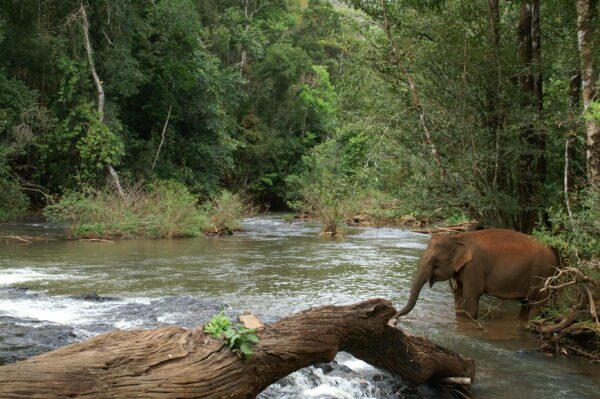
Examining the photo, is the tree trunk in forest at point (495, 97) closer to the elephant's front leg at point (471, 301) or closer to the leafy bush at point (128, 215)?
the elephant's front leg at point (471, 301)

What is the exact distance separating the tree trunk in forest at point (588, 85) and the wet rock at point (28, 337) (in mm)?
7169

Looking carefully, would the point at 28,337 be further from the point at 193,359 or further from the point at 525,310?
the point at 525,310

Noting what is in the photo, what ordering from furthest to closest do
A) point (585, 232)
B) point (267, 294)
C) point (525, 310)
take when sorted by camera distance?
point (267, 294), point (525, 310), point (585, 232)

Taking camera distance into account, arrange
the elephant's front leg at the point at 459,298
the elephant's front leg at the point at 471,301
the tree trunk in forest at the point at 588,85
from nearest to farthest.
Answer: the tree trunk in forest at the point at 588,85 < the elephant's front leg at the point at 471,301 < the elephant's front leg at the point at 459,298

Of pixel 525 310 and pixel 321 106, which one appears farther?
pixel 321 106

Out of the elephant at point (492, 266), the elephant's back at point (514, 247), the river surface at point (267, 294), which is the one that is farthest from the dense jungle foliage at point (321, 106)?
the river surface at point (267, 294)

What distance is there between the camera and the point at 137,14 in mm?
31266

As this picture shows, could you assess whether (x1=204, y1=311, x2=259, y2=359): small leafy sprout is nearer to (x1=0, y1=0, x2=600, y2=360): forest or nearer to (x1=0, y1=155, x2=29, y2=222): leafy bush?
(x1=0, y1=0, x2=600, y2=360): forest

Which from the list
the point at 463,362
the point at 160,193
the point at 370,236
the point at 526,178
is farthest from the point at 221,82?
the point at 463,362

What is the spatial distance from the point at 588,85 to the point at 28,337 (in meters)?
8.34

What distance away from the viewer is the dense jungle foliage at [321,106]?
11141 mm

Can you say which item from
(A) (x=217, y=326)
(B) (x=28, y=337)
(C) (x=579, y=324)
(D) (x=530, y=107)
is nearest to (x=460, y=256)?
(C) (x=579, y=324)

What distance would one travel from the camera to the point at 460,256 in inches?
369

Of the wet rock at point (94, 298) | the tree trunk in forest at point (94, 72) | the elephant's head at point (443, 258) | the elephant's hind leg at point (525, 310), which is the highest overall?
the tree trunk in forest at point (94, 72)
